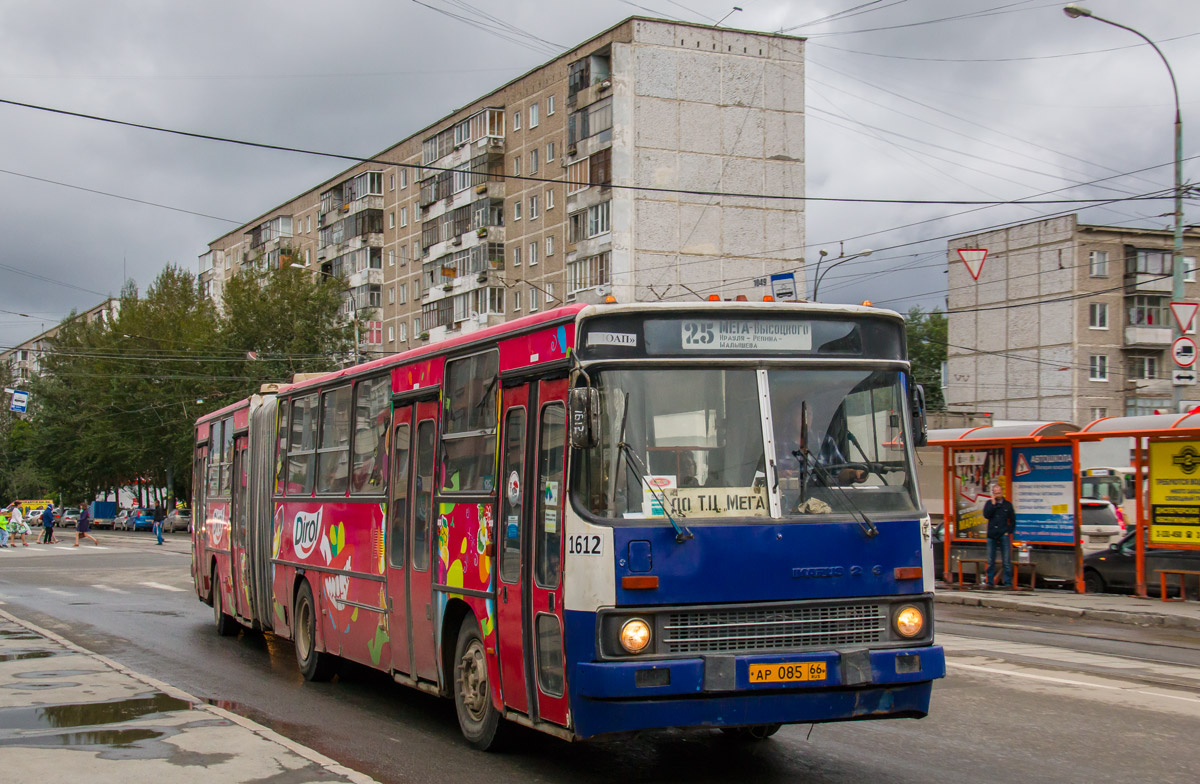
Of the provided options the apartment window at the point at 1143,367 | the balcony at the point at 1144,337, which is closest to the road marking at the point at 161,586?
the balcony at the point at 1144,337

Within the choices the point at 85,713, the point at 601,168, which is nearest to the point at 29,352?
the point at 601,168

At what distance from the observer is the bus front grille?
656 centimetres

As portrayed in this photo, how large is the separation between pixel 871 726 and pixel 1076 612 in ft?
34.2

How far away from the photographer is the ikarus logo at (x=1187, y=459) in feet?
61.4

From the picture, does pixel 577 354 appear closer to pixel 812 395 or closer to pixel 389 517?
pixel 812 395

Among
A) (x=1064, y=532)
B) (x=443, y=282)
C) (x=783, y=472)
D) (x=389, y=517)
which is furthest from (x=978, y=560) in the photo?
(x=443, y=282)

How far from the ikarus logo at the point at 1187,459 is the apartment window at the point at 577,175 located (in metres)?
37.1

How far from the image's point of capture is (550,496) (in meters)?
7.09

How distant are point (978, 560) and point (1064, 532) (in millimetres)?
1823

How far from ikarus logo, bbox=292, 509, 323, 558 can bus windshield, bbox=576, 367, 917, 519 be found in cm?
569

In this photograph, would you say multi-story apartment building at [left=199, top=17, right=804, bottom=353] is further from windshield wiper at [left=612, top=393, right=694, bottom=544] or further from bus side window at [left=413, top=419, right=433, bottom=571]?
windshield wiper at [left=612, top=393, right=694, bottom=544]

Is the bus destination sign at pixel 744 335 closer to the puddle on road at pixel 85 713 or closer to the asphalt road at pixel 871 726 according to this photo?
the asphalt road at pixel 871 726

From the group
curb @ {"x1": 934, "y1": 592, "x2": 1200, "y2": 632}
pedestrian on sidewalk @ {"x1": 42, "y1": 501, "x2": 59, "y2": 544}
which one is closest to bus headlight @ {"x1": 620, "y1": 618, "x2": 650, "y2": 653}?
curb @ {"x1": 934, "y1": 592, "x2": 1200, "y2": 632}

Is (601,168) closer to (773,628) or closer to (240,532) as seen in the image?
(240,532)
